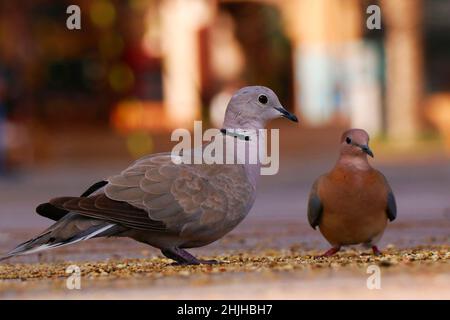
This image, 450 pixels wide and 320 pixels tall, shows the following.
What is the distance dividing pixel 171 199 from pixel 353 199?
103 centimetres

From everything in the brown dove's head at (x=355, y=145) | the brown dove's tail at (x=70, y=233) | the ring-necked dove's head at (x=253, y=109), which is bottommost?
the brown dove's tail at (x=70, y=233)

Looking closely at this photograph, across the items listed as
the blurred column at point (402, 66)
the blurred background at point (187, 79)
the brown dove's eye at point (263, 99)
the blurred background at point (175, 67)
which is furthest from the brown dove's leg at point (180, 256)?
the blurred column at point (402, 66)

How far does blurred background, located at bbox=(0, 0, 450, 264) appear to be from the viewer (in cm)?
2223

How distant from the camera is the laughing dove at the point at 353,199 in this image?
6.48m

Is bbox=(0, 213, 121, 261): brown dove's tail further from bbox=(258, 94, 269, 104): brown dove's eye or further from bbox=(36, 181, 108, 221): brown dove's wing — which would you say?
bbox=(258, 94, 269, 104): brown dove's eye

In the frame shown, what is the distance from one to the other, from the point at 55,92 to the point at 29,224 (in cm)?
1352

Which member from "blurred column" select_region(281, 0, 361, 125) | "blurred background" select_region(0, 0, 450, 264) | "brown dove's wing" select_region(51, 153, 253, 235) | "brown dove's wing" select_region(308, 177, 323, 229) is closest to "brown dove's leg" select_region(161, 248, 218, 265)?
"brown dove's wing" select_region(51, 153, 253, 235)

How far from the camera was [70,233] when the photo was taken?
614 centimetres

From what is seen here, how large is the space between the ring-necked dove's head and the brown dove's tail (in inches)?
35.5

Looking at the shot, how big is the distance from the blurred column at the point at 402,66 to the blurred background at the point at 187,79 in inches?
1.4

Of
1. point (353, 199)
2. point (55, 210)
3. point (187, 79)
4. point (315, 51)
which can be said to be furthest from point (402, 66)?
point (55, 210)

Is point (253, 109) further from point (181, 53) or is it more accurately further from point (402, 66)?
point (402, 66)

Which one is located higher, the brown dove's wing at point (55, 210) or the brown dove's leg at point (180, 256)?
the brown dove's wing at point (55, 210)

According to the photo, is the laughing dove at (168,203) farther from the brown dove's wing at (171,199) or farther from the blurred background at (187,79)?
the blurred background at (187,79)
